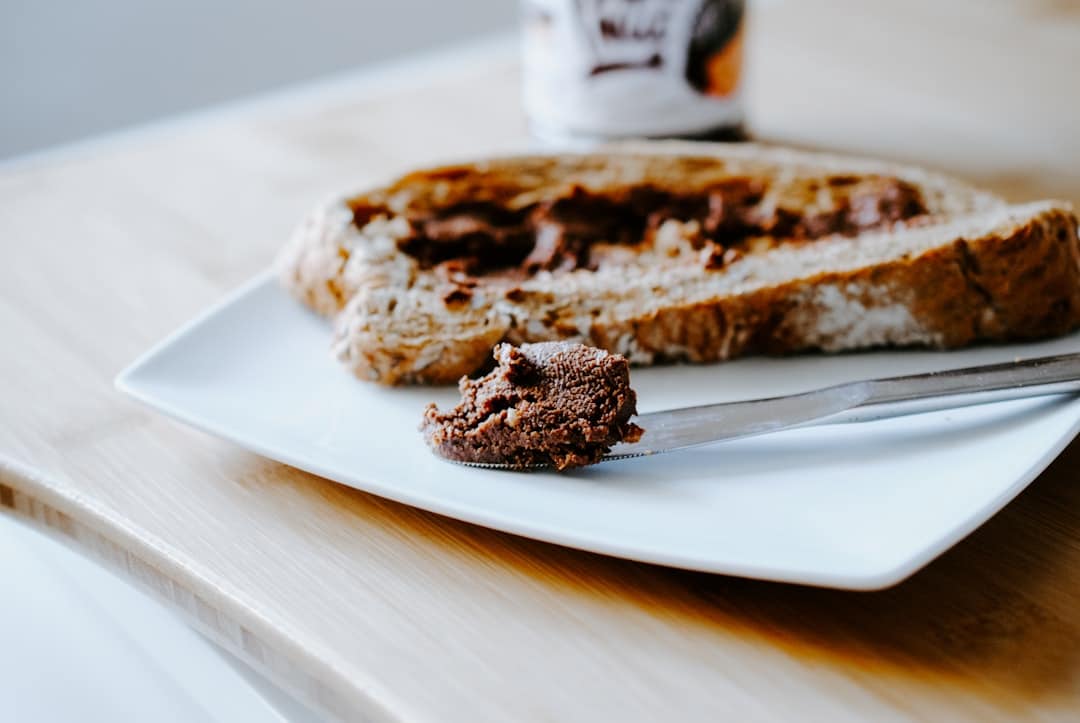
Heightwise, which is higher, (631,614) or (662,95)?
(662,95)

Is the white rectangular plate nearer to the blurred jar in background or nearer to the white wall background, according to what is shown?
the blurred jar in background

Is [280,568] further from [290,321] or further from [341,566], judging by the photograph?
[290,321]

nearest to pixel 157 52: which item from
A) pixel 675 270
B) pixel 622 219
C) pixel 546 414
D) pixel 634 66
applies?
pixel 634 66

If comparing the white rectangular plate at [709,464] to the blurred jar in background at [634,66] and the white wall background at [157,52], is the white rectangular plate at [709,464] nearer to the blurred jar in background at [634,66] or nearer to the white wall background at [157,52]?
the blurred jar in background at [634,66]

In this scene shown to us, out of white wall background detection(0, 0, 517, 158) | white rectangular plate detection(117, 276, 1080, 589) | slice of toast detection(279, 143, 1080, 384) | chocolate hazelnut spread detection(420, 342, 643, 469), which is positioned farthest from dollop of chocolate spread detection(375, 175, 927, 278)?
white wall background detection(0, 0, 517, 158)

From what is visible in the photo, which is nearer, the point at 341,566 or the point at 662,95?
the point at 341,566

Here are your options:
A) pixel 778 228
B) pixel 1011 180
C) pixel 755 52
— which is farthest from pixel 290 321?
pixel 755 52

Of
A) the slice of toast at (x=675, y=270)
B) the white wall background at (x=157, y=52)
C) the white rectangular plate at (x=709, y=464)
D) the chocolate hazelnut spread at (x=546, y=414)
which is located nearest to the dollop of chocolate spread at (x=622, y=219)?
the slice of toast at (x=675, y=270)
